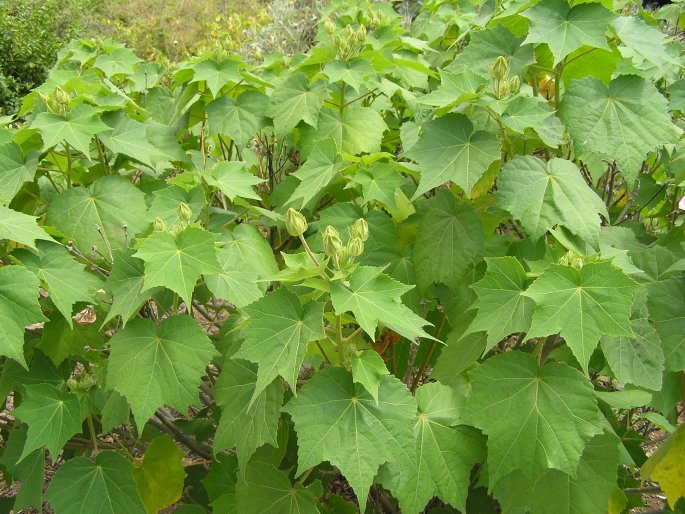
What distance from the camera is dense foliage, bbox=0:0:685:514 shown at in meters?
1.46

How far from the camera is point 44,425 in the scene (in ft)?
5.87

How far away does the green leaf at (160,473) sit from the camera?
84.9 inches

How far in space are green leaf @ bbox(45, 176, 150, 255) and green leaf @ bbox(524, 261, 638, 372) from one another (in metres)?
1.21

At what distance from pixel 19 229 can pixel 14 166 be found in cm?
42

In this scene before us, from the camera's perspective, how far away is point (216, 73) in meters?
2.19

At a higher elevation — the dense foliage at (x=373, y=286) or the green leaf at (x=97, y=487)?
the dense foliage at (x=373, y=286)

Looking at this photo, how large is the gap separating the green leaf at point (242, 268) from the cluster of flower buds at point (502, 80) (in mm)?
805

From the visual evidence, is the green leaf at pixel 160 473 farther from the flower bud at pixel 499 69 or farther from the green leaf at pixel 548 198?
the flower bud at pixel 499 69

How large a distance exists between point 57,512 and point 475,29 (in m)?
2.03

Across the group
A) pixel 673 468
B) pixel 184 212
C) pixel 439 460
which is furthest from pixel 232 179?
pixel 673 468

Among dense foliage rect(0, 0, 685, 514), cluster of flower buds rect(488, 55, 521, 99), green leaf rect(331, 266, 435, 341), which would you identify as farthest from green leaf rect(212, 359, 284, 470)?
cluster of flower buds rect(488, 55, 521, 99)

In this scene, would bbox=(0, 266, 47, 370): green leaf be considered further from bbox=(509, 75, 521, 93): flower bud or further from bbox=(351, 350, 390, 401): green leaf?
bbox=(509, 75, 521, 93): flower bud

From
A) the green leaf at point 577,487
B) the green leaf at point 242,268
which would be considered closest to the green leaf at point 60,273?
the green leaf at point 242,268

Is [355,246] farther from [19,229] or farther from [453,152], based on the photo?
[19,229]
